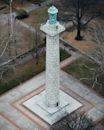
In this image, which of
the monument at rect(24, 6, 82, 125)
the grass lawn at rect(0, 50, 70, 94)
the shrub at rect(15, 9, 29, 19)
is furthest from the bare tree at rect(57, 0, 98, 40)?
the monument at rect(24, 6, 82, 125)

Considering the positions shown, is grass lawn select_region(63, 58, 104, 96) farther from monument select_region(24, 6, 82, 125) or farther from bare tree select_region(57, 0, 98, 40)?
bare tree select_region(57, 0, 98, 40)

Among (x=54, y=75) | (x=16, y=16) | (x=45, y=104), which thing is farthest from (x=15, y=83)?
(x=16, y=16)

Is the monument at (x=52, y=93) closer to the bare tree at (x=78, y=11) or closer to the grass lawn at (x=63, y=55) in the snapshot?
the grass lawn at (x=63, y=55)

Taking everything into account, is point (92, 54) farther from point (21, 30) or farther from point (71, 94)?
point (21, 30)

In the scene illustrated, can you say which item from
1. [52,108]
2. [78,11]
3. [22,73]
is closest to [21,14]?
[78,11]

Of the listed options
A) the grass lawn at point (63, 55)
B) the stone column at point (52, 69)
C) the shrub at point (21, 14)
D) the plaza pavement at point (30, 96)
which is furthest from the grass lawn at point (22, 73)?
the shrub at point (21, 14)

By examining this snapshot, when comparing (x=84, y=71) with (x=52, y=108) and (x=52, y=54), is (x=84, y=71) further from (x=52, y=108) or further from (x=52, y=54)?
(x=52, y=54)
